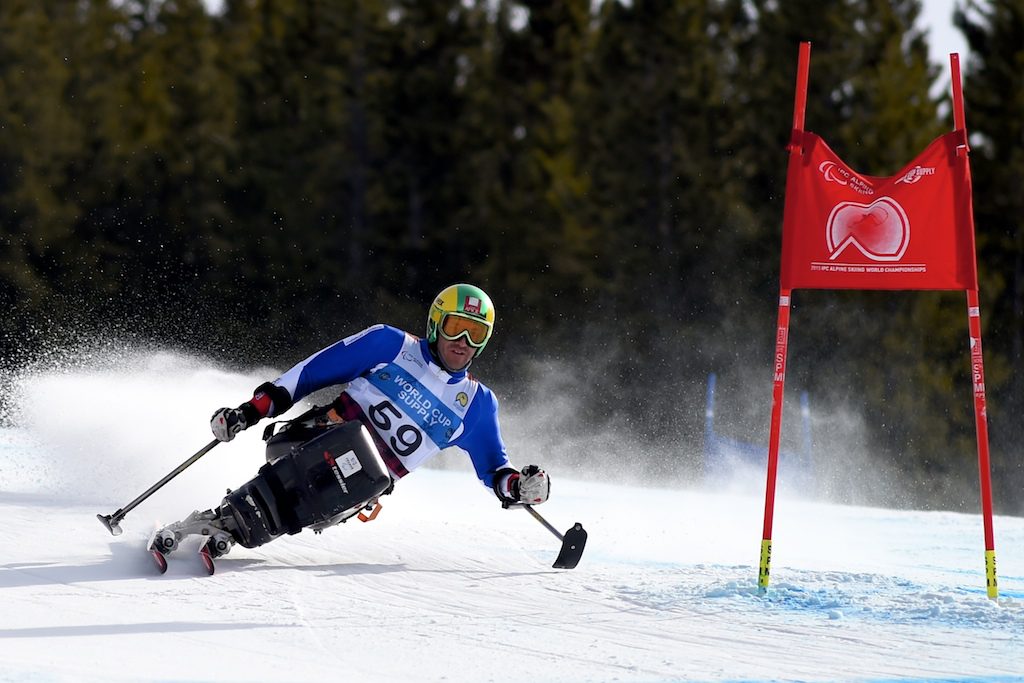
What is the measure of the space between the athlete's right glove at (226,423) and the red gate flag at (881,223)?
3016 millimetres

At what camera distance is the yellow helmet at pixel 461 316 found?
7484 millimetres

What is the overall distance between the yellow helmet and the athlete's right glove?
1221 mm

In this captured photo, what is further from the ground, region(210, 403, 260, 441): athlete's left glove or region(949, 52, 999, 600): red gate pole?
region(949, 52, 999, 600): red gate pole

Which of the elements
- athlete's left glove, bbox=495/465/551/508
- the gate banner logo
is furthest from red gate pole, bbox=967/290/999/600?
athlete's left glove, bbox=495/465/551/508

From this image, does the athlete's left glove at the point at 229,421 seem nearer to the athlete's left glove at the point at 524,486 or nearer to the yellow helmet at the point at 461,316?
the yellow helmet at the point at 461,316

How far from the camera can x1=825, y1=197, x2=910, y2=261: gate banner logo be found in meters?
7.03

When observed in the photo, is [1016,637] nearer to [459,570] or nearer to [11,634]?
[459,570]

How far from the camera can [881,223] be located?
7039 mm

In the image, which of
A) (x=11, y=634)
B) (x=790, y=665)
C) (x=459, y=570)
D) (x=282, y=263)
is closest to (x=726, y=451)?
(x=459, y=570)

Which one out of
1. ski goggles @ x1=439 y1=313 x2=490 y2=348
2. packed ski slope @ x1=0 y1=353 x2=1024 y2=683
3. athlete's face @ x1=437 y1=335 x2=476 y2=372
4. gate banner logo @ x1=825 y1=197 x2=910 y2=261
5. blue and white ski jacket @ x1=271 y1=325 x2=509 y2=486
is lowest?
packed ski slope @ x1=0 y1=353 x2=1024 y2=683

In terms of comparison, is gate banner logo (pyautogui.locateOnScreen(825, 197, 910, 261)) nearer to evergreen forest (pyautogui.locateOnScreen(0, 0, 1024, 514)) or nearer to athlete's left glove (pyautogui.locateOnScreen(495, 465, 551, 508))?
athlete's left glove (pyautogui.locateOnScreen(495, 465, 551, 508))

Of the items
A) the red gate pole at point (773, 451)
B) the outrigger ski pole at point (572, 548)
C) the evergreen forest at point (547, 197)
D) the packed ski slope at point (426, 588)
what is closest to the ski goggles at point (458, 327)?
the outrigger ski pole at point (572, 548)

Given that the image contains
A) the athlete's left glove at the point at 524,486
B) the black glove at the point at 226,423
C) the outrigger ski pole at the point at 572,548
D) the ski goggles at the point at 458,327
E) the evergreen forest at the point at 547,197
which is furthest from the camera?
the evergreen forest at the point at 547,197

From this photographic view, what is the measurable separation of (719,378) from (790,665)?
2389 centimetres
